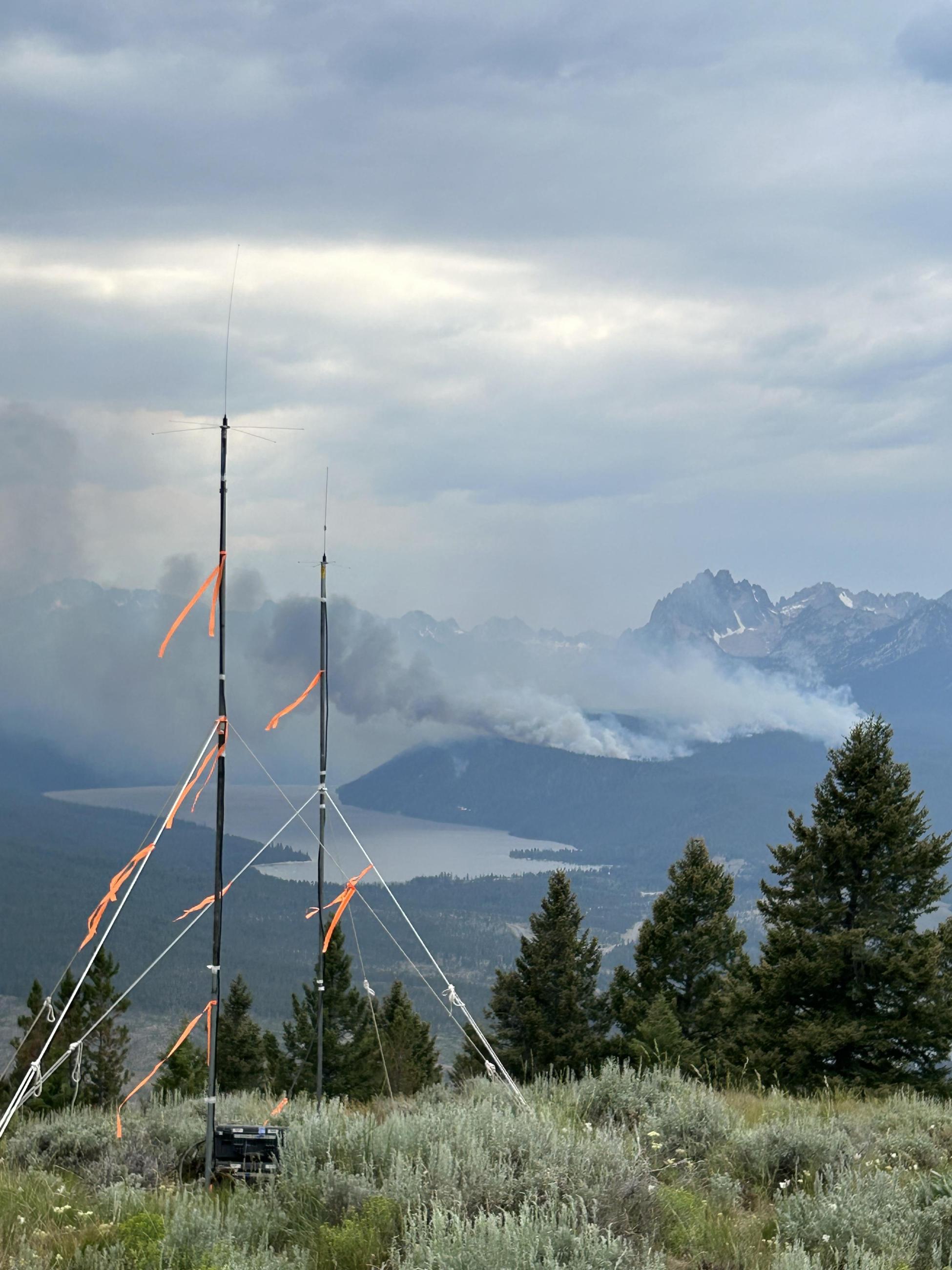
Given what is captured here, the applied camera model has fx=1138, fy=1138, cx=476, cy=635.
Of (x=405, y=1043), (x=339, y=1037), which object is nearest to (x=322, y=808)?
(x=405, y=1043)

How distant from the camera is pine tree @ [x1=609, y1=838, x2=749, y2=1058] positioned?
3669cm

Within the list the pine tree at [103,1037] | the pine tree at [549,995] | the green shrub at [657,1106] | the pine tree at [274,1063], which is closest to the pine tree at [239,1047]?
the pine tree at [274,1063]

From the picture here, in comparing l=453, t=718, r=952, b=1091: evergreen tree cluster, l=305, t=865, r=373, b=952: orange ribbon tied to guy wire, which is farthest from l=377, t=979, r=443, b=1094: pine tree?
l=305, t=865, r=373, b=952: orange ribbon tied to guy wire

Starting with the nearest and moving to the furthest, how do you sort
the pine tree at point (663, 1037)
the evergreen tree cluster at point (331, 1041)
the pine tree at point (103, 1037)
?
the pine tree at point (663, 1037), the evergreen tree cluster at point (331, 1041), the pine tree at point (103, 1037)

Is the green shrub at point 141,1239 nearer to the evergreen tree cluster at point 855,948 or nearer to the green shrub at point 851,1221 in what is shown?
the green shrub at point 851,1221

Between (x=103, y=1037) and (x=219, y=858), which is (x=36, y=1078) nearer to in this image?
(x=219, y=858)

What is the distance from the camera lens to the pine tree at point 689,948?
36688 millimetres

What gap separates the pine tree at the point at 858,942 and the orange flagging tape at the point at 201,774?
13.5 m

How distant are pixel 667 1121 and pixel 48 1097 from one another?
41.3m

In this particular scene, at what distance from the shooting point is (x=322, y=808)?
11.5 m

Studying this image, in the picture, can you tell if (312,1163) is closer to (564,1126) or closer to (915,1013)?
(564,1126)

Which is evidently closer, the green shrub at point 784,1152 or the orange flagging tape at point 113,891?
the green shrub at point 784,1152

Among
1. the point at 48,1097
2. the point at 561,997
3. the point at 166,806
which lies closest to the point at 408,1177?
the point at 166,806

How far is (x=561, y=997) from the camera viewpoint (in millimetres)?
43250
